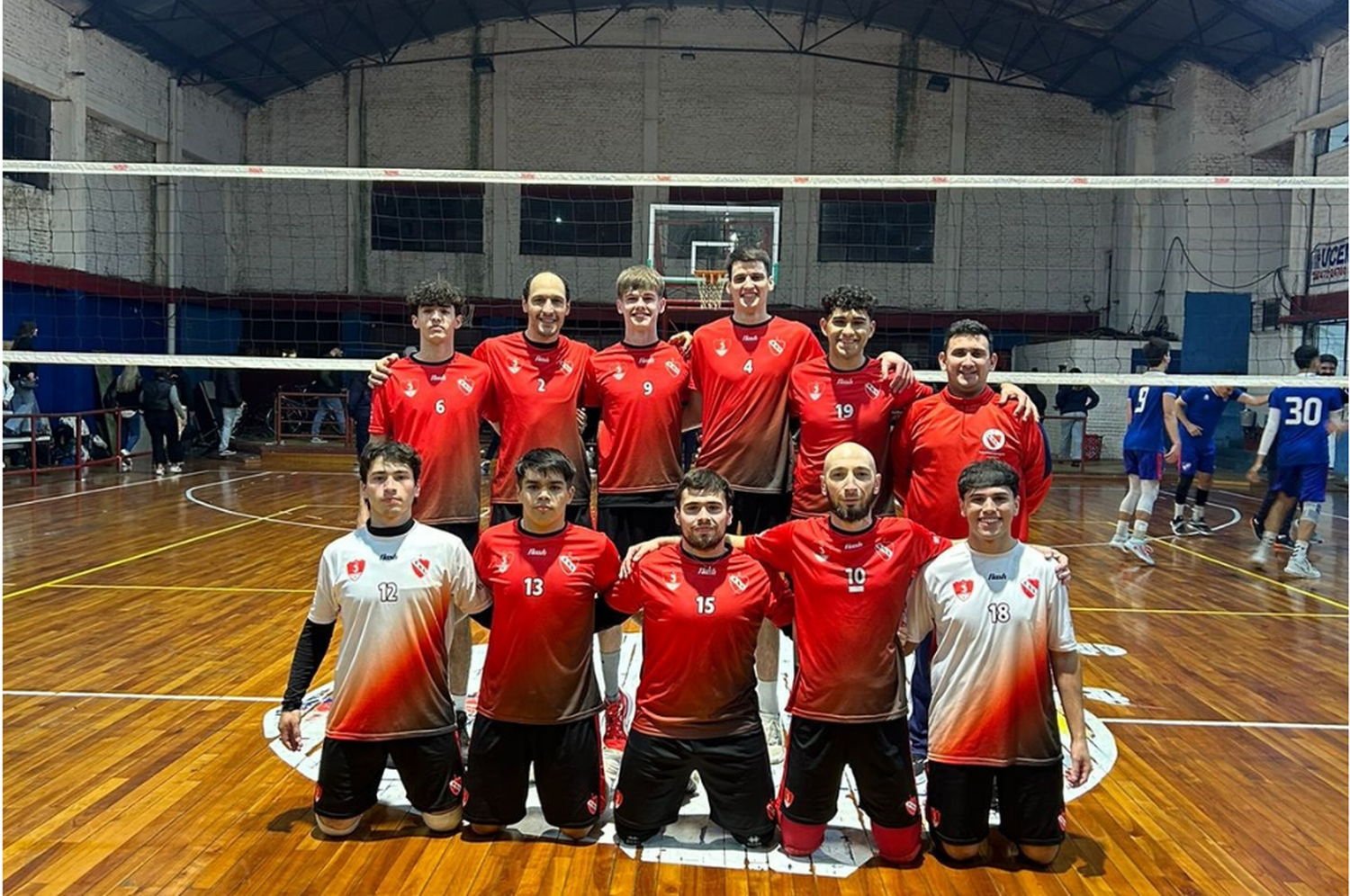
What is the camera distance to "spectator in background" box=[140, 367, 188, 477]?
48.6 feet

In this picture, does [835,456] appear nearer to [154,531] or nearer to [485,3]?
[154,531]

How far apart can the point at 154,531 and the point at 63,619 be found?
3987mm

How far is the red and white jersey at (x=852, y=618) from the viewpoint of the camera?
137 inches

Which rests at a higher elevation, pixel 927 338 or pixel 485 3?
pixel 485 3

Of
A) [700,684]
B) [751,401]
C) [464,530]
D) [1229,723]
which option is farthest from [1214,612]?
[464,530]

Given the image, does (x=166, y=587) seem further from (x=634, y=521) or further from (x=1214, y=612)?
(x=1214, y=612)

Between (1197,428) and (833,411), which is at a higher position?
(833,411)

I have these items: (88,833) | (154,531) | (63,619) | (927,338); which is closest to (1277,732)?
(88,833)

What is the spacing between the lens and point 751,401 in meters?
4.25

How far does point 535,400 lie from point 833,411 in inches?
52.4

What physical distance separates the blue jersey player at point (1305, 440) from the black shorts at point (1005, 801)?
23.6 ft

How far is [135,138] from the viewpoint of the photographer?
1989cm

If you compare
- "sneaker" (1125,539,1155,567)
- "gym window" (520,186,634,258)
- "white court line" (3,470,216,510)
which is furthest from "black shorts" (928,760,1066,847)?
"gym window" (520,186,634,258)

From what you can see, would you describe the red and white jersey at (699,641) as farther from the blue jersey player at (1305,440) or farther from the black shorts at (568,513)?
the blue jersey player at (1305,440)
